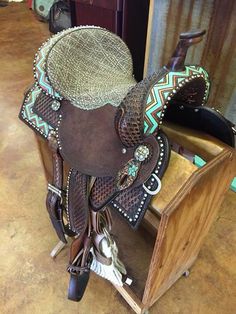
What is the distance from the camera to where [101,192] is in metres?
0.73

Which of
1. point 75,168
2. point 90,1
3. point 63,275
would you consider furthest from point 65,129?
point 90,1

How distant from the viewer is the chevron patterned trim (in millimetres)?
894

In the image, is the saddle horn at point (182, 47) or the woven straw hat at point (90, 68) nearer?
the saddle horn at point (182, 47)

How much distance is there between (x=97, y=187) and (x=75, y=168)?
0.08 meters

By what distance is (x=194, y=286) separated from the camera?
117 cm

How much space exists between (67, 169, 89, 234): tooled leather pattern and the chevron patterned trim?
0.60ft

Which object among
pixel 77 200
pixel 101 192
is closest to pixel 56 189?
pixel 77 200

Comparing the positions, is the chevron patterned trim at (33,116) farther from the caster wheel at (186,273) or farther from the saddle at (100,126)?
the caster wheel at (186,273)

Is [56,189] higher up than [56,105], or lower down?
lower down

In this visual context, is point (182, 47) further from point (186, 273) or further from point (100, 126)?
point (186, 273)

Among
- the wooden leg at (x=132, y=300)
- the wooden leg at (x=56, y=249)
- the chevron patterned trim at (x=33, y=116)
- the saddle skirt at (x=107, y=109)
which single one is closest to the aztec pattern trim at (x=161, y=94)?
the saddle skirt at (x=107, y=109)

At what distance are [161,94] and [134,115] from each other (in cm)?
8

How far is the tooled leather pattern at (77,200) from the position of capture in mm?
770

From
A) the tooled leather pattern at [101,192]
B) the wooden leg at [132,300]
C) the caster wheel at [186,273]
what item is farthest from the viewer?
the caster wheel at [186,273]
